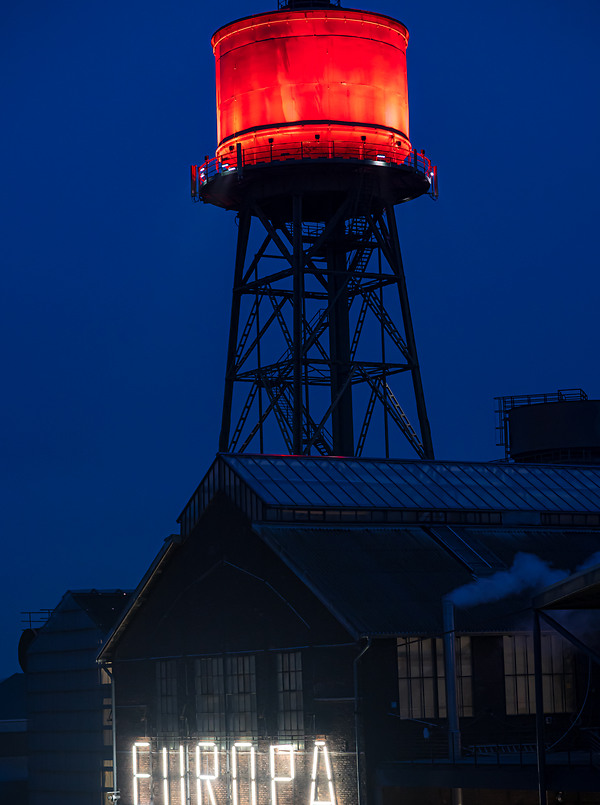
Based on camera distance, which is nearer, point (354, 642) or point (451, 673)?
point (451, 673)

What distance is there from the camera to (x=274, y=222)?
2616 inches

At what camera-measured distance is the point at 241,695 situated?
50.4 meters

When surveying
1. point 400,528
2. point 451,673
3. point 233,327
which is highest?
point 233,327

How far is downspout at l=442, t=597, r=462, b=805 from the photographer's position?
4359 centimetres

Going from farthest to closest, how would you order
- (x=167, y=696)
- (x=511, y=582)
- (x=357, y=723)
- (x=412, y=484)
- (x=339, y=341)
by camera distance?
(x=339, y=341) → (x=412, y=484) → (x=167, y=696) → (x=511, y=582) → (x=357, y=723)

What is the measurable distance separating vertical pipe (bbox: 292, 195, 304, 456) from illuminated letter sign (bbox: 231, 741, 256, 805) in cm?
1380

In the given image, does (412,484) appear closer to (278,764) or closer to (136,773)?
(278,764)

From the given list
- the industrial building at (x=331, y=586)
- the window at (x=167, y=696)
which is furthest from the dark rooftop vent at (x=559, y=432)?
the window at (x=167, y=696)

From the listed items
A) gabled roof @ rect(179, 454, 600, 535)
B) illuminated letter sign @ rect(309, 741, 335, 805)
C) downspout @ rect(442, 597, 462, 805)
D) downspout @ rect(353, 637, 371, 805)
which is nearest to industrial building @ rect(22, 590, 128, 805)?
gabled roof @ rect(179, 454, 600, 535)

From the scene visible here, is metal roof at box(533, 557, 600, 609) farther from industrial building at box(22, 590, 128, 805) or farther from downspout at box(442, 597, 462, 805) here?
industrial building at box(22, 590, 128, 805)

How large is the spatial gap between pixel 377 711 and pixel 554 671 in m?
6.17

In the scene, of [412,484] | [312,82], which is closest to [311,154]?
[312,82]

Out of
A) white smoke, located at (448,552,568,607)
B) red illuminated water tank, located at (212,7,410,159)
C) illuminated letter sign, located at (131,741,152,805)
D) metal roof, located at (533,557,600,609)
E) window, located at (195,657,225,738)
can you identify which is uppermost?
red illuminated water tank, located at (212,7,410,159)

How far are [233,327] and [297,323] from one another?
13.7 ft
